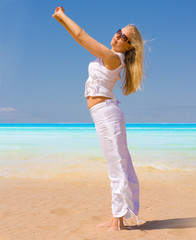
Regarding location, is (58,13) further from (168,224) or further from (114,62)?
(168,224)

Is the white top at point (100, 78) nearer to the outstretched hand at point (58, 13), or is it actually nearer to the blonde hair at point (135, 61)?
the blonde hair at point (135, 61)

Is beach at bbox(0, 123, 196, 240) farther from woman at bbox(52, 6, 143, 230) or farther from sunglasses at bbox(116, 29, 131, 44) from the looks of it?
sunglasses at bbox(116, 29, 131, 44)

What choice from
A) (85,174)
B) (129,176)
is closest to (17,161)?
(85,174)

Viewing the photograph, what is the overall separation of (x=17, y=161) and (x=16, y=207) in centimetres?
562

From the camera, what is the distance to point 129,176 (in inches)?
144

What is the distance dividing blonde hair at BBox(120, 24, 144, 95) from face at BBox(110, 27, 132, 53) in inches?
1.9

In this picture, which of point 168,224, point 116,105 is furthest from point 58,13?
point 168,224

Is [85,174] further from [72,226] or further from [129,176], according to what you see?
[129,176]

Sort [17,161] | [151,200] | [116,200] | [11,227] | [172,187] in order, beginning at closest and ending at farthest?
1. [116,200]
2. [11,227]
3. [151,200]
4. [172,187]
5. [17,161]

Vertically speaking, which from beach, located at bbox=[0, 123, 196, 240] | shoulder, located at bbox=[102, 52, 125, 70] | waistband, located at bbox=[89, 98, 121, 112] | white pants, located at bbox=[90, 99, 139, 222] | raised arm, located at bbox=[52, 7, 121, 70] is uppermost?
raised arm, located at bbox=[52, 7, 121, 70]

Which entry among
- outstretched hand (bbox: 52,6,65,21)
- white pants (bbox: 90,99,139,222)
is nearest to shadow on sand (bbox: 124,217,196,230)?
white pants (bbox: 90,99,139,222)

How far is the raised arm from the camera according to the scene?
10.6ft

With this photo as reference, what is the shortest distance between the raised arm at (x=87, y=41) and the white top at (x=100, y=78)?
0.30ft

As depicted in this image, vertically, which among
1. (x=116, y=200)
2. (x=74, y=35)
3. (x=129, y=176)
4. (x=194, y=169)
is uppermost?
(x=74, y=35)
